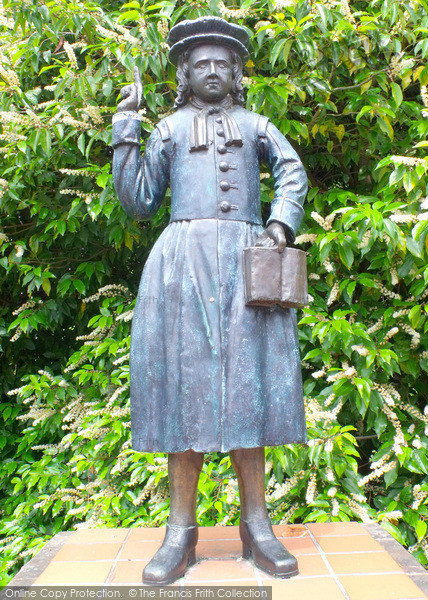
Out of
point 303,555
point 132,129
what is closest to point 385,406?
point 303,555

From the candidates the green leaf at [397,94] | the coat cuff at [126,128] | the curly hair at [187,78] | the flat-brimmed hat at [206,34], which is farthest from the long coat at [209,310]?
the green leaf at [397,94]

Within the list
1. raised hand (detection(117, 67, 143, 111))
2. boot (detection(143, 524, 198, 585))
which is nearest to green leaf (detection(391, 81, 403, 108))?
raised hand (detection(117, 67, 143, 111))

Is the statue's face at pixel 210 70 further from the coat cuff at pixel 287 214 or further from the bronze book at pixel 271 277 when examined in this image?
the bronze book at pixel 271 277

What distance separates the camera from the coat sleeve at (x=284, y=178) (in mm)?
2236

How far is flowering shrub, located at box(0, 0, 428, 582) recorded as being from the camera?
118 inches

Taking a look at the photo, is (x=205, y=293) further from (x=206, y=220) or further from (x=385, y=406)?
(x=385, y=406)

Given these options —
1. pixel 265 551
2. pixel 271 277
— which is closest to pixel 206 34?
pixel 271 277

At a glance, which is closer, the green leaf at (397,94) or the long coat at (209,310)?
the long coat at (209,310)

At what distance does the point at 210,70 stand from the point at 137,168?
1.57ft

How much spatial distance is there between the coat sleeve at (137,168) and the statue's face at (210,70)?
24 centimetres

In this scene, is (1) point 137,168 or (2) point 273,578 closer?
(2) point 273,578

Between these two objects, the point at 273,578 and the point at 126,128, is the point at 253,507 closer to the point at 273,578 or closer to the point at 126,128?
the point at 273,578

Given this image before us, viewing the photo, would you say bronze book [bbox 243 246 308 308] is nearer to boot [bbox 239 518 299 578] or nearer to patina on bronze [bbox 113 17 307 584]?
patina on bronze [bbox 113 17 307 584]

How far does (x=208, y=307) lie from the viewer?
2.15 meters
